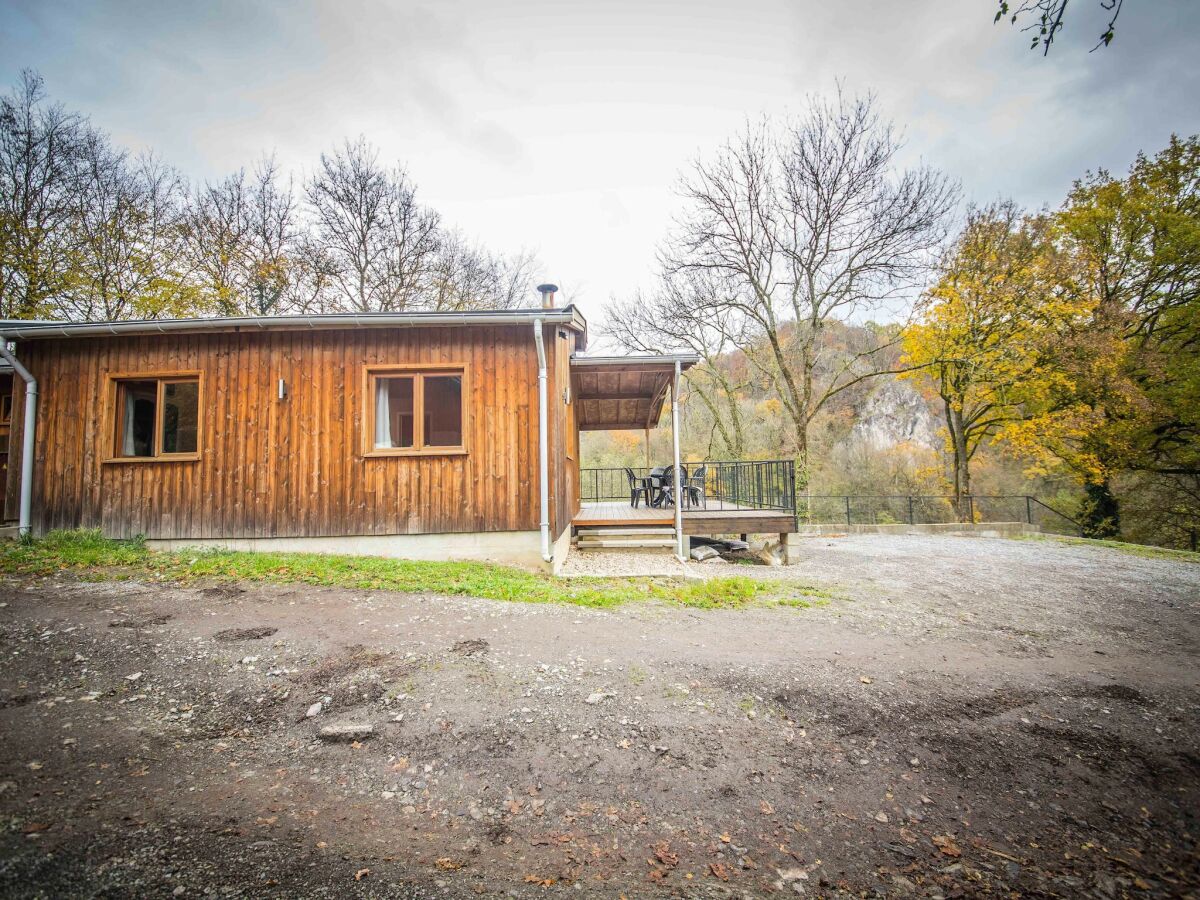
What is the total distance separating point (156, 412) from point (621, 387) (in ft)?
24.1

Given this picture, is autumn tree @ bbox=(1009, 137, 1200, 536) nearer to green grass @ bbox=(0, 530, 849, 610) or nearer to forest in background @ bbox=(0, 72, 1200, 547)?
forest in background @ bbox=(0, 72, 1200, 547)

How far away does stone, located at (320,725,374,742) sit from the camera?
8.50 ft

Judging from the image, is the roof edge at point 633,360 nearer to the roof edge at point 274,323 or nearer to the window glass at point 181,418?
the roof edge at point 274,323

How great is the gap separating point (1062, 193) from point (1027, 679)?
738 inches

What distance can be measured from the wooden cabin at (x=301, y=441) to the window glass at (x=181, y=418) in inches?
16.1

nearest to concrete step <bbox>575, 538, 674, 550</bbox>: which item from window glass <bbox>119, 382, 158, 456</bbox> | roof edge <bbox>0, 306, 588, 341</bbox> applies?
roof edge <bbox>0, 306, 588, 341</bbox>

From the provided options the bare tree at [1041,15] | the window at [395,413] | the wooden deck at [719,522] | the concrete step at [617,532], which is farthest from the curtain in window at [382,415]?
the bare tree at [1041,15]

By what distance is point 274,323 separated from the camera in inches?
255

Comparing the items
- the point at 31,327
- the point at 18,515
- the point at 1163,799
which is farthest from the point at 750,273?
the point at 18,515

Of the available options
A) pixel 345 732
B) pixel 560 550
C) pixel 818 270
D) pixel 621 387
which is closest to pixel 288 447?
pixel 560 550

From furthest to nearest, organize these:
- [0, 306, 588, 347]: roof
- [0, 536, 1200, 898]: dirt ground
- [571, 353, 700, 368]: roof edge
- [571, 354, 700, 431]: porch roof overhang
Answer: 1. [571, 354, 700, 431]: porch roof overhang
2. [571, 353, 700, 368]: roof edge
3. [0, 306, 588, 347]: roof
4. [0, 536, 1200, 898]: dirt ground

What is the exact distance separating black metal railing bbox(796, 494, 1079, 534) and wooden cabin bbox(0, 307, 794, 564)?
12.7 m

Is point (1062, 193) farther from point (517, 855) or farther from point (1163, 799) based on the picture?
point (517, 855)

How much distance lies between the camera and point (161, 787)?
82.0 inches
